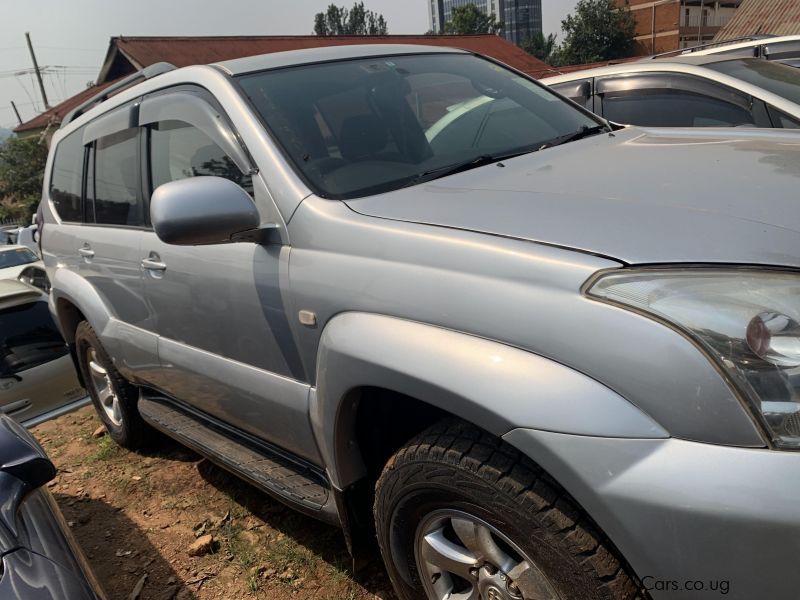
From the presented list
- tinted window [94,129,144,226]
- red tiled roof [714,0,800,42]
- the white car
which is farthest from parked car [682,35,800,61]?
red tiled roof [714,0,800,42]

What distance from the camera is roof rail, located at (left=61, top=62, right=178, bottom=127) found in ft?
11.3

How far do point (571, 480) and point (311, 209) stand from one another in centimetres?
112

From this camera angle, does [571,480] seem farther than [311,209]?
No

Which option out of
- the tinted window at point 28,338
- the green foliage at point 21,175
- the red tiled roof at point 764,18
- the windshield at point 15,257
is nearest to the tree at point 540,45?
the red tiled roof at point 764,18

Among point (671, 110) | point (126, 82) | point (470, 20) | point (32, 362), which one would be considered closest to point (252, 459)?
point (126, 82)

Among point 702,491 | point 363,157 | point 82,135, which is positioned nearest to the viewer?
point 702,491

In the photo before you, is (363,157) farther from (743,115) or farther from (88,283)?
(743,115)

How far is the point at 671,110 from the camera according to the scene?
4918 mm

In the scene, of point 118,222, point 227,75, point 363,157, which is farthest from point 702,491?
point 118,222

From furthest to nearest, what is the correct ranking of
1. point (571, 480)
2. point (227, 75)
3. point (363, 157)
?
point (227, 75) → point (363, 157) → point (571, 480)

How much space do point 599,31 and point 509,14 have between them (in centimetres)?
3443

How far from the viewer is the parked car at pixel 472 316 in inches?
51.6

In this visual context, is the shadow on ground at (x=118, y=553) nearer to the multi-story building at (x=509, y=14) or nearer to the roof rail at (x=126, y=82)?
the roof rail at (x=126, y=82)

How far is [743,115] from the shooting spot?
450 centimetres
